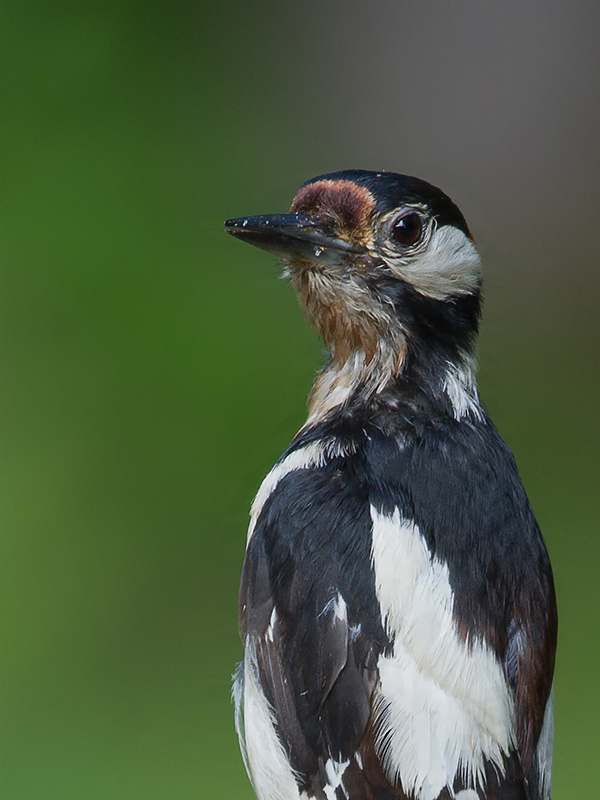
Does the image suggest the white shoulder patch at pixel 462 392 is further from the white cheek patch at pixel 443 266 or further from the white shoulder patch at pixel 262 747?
the white shoulder patch at pixel 262 747

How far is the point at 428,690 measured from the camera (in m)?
1.27

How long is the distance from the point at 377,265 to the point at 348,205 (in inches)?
3.8

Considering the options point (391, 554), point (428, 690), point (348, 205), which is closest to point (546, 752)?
point (428, 690)

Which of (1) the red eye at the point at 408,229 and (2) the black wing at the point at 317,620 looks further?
(1) the red eye at the point at 408,229

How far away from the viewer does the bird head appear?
56.2 inches

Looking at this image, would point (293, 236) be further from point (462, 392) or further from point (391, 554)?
point (391, 554)

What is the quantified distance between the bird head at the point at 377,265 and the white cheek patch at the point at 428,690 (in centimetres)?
31

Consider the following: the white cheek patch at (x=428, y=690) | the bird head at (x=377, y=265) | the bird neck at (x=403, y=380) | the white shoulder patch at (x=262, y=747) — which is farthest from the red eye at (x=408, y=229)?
the white shoulder patch at (x=262, y=747)

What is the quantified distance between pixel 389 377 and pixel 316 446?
0.51ft

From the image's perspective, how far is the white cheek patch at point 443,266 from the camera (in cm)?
145


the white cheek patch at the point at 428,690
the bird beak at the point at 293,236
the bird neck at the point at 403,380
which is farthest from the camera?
the bird neck at the point at 403,380

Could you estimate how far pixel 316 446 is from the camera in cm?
142

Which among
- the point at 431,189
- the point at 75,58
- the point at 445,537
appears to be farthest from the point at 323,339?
the point at 75,58

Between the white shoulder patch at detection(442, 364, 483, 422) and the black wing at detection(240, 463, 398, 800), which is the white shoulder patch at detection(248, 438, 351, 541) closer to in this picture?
the black wing at detection(240, 463, 398, 800)
